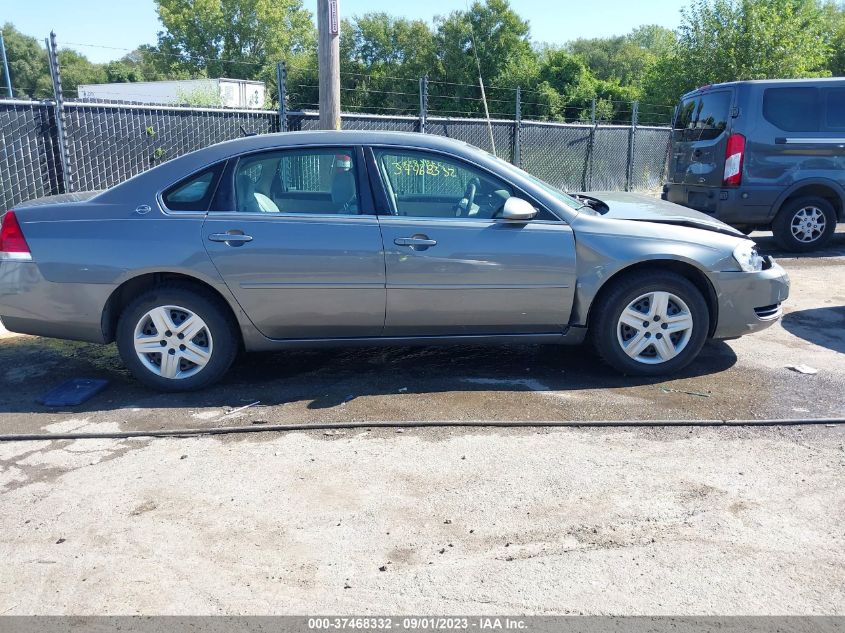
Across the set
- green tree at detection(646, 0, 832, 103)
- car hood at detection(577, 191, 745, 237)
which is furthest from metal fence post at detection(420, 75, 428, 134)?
green tree at detection(646, 0, 832, 103)

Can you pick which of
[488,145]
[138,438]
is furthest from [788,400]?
[488,145]

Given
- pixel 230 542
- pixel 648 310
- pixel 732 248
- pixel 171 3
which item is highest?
pixel 171 3

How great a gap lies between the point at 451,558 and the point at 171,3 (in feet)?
277

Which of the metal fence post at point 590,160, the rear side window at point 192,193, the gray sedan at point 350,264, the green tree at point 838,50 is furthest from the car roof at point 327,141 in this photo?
the green tree at point 838,50

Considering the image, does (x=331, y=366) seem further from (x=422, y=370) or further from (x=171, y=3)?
(x=171, y=3)

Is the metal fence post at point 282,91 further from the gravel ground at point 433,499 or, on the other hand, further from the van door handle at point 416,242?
the van door handle at point 416,242

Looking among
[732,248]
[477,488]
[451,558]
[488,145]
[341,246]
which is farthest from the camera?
[488,145]

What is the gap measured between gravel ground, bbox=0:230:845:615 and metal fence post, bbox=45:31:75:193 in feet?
13.1

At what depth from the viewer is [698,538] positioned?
10.2 ft

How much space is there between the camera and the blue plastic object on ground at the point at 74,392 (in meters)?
4.70

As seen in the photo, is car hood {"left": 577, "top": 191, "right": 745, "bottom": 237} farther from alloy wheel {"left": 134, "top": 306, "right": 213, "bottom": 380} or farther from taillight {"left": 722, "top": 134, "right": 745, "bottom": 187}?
taillight {"left": 722, "top": 134, "right": 745, "bottom": 187}

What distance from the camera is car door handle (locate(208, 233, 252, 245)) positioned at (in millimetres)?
4625

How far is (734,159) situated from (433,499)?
7300mm

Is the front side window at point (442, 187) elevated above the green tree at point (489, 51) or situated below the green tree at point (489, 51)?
below
